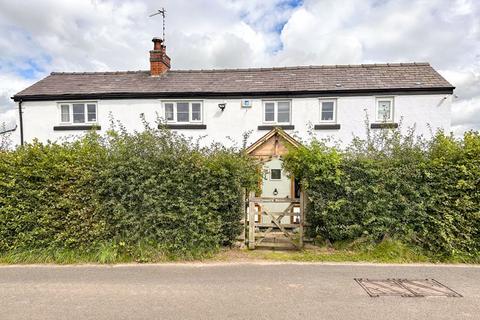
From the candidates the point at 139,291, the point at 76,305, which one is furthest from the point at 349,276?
the point at 76,305

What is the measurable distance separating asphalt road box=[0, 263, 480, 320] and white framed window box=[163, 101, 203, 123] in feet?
26.4

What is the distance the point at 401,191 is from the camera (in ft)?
20.7

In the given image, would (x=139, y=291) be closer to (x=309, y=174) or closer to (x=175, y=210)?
(x=175, y=210)

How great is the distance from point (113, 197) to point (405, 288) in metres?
6.04

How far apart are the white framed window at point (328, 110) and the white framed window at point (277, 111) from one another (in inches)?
55.2

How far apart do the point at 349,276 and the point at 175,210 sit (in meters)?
3.85

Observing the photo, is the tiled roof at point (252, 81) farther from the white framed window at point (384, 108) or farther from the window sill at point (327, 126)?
the window sill at point (327, 126)

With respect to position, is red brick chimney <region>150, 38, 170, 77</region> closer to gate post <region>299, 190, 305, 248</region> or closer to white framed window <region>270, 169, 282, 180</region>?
white framed window <region>270, 169, 282, 180</region>

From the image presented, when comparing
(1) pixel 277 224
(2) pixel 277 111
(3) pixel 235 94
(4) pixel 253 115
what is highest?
(3) pixel 235 94

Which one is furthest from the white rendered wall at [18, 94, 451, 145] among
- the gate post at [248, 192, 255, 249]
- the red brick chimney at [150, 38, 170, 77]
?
the gate post at [248, 192, 255, 249]

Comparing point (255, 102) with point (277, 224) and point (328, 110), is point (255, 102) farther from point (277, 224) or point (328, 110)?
point (277, 224)

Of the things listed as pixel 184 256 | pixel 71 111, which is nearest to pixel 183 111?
pixel 71 111

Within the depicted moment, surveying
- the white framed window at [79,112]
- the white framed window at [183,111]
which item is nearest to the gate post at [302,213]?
the white framed window at [183,111]

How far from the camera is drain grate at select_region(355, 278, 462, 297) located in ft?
14.9
